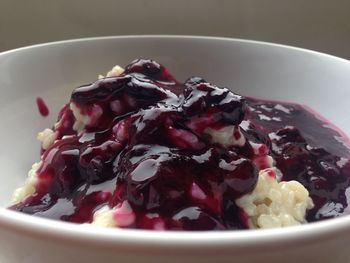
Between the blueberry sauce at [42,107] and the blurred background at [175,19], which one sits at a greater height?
the blurred background at [175,19]

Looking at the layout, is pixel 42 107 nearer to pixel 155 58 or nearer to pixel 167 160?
pixel 155 58

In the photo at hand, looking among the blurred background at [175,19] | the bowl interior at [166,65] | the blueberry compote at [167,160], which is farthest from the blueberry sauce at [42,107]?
the blurred background at [175,19]

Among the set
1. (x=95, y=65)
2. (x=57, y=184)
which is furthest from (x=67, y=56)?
(x=57, y=184)

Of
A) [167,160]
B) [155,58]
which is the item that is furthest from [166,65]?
[167,160]

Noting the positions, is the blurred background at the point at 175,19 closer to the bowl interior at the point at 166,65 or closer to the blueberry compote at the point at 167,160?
the bowl interior at the point at 166,65

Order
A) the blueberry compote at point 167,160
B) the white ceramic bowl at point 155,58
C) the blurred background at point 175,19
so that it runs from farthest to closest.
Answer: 1. the blurred background at point 175,19
2. the white ceramic bowl at point 155,58
3. the blueberry compote at point 167,160
